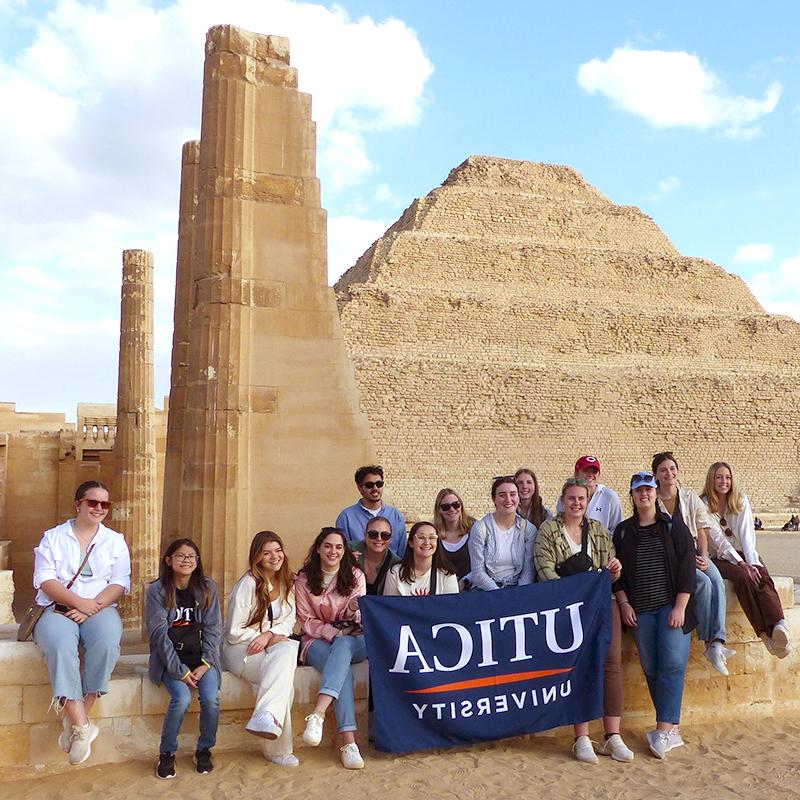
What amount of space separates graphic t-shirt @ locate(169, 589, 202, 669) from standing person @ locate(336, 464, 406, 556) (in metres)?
1.28

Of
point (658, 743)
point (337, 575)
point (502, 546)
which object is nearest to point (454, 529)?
point (502, 546)

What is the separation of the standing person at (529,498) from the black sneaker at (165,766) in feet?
8.27

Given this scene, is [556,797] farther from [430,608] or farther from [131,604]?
[131,604]

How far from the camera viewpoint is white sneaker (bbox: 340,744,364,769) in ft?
15.9

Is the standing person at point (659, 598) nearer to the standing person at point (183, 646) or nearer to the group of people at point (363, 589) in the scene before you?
the group of people at point (363, 589)

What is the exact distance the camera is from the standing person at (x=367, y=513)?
19.3 feet

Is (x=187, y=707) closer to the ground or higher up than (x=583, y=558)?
closer to the ground

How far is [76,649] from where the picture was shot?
4562mm

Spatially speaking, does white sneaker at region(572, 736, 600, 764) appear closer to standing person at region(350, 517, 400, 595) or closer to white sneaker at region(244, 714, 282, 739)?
standing person at region(350, 517, 400, 595)

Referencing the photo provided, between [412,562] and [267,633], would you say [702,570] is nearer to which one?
[412,562]

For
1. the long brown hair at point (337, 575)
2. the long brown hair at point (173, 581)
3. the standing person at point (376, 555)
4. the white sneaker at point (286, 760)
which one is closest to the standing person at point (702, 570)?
the standing person at point (376, 555)

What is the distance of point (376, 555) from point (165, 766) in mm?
1549

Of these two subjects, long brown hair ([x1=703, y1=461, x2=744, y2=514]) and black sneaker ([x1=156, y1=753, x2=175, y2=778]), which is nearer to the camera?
black sneaker ([x1=156, y1=753, x2=175, y2=778])

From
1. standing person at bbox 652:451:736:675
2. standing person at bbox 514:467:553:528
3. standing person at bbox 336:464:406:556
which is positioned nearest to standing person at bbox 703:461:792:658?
standing person at bbox 652:451:736:675
